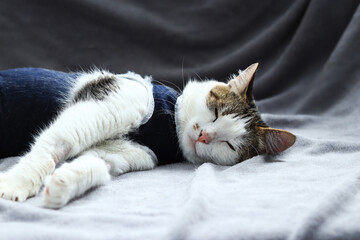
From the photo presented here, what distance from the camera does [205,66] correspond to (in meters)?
2.41

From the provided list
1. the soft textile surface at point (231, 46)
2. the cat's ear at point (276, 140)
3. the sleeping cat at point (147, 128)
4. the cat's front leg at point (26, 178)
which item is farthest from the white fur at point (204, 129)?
the cat's front leg at point (26, 178)

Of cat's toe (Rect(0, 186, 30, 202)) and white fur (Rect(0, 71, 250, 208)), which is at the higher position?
white fur (Rect(0, 71, 250, 208))

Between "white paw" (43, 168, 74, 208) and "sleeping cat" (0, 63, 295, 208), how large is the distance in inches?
5.5

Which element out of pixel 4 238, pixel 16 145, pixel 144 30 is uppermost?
pixel 144 30

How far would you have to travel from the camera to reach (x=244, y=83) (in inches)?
58.6

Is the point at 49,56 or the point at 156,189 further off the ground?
the point at 49,56

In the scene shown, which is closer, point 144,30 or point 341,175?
point 341,175

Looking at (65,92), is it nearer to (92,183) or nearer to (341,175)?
(92,183)

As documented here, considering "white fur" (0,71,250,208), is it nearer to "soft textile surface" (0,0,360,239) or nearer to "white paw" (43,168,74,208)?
"white paw" (43,168,74,208)

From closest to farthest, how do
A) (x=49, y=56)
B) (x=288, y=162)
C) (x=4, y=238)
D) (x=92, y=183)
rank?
1. (x=4, y=238)
2. (x=92, y=183)
3. (x=288, y=162)
4. (x=49, y=56)

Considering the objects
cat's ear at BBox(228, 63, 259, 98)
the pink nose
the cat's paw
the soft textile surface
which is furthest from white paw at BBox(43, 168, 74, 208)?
the soft textile surface

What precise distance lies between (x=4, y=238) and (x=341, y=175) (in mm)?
950

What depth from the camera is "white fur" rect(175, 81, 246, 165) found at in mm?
1375

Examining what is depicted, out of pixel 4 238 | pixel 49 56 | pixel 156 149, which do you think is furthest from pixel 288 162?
pixel 49 56
